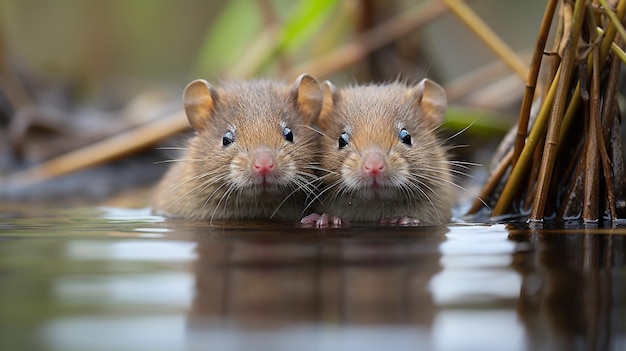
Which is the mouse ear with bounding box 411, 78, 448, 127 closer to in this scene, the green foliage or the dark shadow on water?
the dark shadow on water

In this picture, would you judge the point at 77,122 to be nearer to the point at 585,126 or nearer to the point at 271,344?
the point at 585,126

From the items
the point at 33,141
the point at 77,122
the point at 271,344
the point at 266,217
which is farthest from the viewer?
the point at 77,122

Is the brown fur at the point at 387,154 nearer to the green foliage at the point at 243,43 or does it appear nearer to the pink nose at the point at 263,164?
the pink nose at the point at 263,164

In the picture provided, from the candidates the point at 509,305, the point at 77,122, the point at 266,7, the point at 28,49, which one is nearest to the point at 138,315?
the point at 509,305

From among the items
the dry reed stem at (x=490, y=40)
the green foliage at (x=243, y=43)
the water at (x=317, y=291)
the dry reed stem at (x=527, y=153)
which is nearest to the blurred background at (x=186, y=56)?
the green foliage at (x=243, y=43)

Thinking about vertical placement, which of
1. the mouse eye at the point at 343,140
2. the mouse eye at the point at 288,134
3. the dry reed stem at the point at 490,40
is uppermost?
the dry reed stem at the point at 490,40

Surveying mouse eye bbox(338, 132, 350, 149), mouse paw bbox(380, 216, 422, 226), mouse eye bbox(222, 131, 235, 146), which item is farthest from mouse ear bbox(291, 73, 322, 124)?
mouse paw bbox(380, 216, 422, 226)

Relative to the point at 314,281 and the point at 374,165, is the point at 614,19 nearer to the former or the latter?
the point at 374,165
